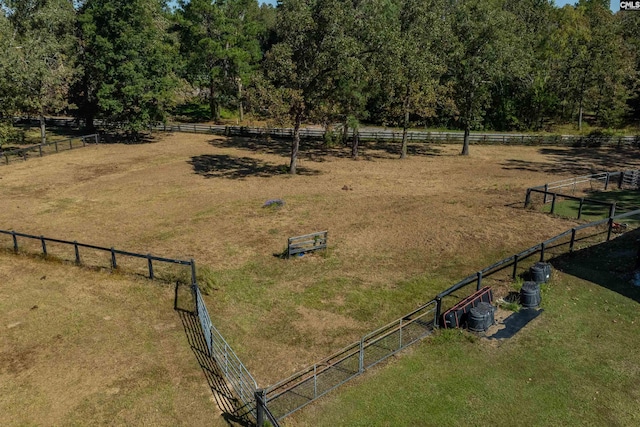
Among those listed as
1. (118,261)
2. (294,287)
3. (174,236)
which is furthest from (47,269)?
(294,287)

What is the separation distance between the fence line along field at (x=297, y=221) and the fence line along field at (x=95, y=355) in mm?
2040

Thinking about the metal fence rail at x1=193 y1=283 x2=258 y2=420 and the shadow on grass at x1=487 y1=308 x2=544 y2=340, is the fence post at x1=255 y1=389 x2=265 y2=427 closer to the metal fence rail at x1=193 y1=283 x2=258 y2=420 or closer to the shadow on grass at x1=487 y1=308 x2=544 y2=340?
the metal fence rail at x1=193 y1=283 x2=258 y2=420

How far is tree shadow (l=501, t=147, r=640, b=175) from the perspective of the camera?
4088 centimetres

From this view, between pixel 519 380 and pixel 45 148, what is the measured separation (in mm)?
48940

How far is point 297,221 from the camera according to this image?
27.4 meters

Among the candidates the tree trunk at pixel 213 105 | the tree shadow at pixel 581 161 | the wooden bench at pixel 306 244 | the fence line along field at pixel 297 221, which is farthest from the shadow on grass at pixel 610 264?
the tree trunk at pixel 213 105

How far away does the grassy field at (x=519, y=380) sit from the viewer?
12.1m

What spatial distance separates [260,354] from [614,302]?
12909 millimetres

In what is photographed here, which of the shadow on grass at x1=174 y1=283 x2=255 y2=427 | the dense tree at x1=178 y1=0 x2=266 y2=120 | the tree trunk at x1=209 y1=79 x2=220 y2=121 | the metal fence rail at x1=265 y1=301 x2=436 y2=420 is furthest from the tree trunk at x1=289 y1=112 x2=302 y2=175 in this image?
the tree trunk at x1=209 y1=79 x2=220 y2=121

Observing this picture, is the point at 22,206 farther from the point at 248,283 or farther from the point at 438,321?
the point at 438,321

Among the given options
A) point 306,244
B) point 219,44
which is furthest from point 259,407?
point 219,44

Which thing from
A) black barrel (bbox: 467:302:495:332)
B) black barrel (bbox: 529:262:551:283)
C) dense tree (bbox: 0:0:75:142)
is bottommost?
black barrel (bbox: 467:302:495:332)

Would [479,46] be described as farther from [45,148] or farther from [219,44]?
[45,148]

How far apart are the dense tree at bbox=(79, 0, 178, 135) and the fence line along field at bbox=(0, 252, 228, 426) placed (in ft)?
112
